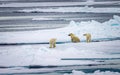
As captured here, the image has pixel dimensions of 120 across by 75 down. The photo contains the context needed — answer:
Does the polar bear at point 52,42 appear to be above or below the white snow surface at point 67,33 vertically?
below

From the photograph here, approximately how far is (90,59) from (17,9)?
668 mm

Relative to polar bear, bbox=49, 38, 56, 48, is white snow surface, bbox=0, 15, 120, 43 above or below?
above

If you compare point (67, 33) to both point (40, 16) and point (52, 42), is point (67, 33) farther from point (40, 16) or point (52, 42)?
point (40, 16)

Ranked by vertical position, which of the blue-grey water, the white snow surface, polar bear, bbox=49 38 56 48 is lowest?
polar bear, bbox=49 38 56 48

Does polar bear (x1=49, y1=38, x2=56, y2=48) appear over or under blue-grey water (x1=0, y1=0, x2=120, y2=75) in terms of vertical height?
under

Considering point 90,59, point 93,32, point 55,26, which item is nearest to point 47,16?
point 55,26

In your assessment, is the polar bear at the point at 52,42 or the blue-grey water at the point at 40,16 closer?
the polar bear at the point at 52,42

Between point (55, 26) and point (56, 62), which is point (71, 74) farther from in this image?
point (55, 26)

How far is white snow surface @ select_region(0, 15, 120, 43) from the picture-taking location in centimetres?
143

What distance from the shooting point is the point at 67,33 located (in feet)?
4.78

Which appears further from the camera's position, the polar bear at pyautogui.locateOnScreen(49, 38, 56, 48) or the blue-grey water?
the blue-grey water

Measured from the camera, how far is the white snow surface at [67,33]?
4.69 feet

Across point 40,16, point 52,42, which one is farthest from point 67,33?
point 40,16

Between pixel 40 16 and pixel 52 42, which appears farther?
pixel 40 16
